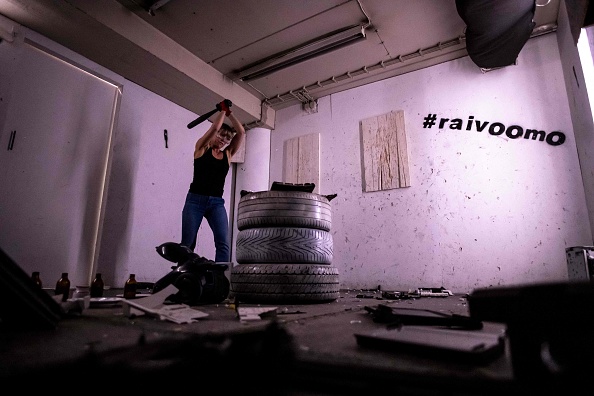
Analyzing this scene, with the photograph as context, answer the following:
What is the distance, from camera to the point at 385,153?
13.1 feet

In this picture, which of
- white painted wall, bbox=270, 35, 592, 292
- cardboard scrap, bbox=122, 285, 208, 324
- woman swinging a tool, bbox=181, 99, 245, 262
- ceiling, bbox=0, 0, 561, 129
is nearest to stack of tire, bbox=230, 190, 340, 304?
cardboard scrap, bbox=122, 285, 208, 324

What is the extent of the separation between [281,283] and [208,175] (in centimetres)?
182

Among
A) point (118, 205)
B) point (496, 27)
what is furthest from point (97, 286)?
point (496, 27)

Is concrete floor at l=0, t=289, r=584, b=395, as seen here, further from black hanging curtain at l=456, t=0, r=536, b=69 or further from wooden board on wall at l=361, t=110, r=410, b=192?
wooden board on wall at l=361, t=110, r=410, b=192

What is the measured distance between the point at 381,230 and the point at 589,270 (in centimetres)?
196

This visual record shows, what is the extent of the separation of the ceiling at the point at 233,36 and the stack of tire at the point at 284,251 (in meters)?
2.30

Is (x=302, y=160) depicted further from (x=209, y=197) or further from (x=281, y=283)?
(x=281, y=283)

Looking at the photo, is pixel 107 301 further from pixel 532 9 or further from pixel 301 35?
pixel 532 9

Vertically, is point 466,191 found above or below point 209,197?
above

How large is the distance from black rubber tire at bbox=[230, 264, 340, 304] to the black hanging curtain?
2.47 meters

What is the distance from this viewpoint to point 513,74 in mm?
3410

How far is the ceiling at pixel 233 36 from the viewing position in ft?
10.1

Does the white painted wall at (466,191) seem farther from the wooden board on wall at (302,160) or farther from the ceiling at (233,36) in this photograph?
the ceiling at (233,36)

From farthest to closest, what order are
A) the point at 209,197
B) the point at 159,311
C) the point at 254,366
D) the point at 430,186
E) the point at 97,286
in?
the point at 430,186
the point at 209,197
the point at 97,286
the point at 159,311
the point at 254,366
